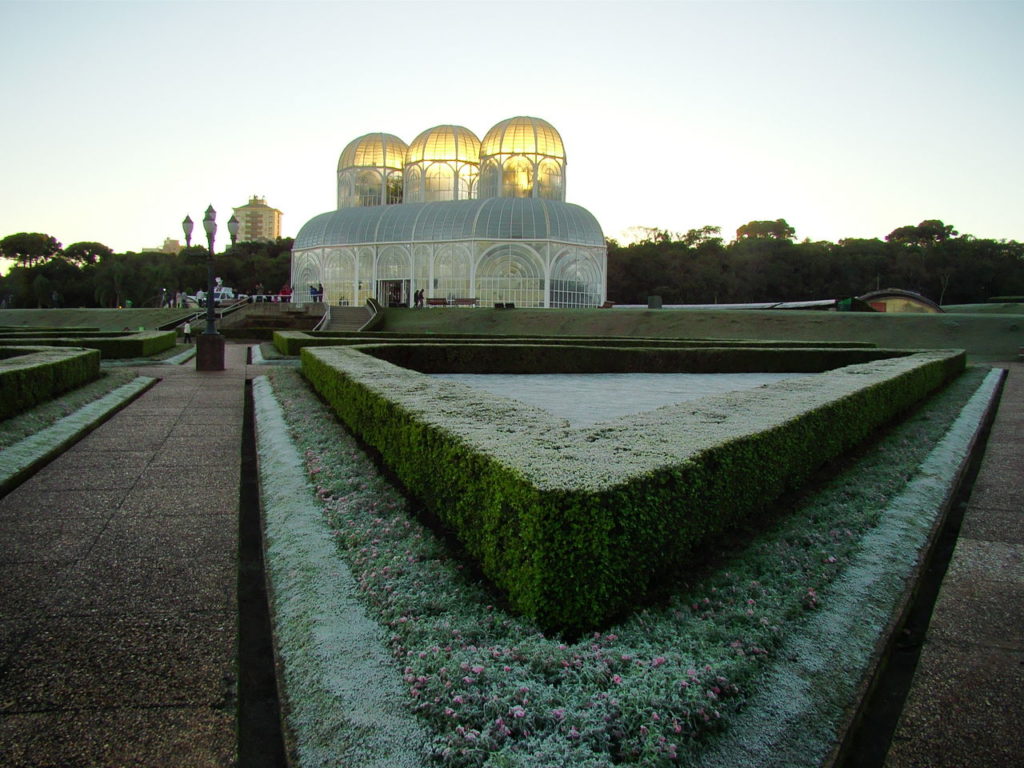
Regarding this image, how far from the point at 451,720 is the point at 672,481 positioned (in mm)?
1617

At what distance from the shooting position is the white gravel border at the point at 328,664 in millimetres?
2350

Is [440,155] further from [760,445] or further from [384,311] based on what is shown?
[760,445]

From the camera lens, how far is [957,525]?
523 centimetres

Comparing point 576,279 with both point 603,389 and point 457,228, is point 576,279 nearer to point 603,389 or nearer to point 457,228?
point 457,228

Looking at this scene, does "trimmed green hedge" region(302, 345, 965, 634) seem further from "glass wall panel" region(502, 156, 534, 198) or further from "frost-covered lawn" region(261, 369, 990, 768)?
"glass wall panel" region(502, 156, 534, 198)

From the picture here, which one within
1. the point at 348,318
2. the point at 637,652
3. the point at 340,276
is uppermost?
the point at 340,276

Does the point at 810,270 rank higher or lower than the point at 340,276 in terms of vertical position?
higher

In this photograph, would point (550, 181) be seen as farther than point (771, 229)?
No

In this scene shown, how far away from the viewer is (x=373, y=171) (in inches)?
1976

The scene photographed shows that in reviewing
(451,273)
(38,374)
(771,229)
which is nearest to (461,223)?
(451,273)

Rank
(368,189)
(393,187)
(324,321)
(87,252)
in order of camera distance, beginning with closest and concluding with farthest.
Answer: (324,321) < (368,189) < (393,187) < (87,252)

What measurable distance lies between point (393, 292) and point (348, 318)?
8.16 metres

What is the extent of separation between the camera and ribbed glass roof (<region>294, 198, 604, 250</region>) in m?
40.3

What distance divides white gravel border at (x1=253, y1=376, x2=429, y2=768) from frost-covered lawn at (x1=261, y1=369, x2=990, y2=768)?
15 millimetres
